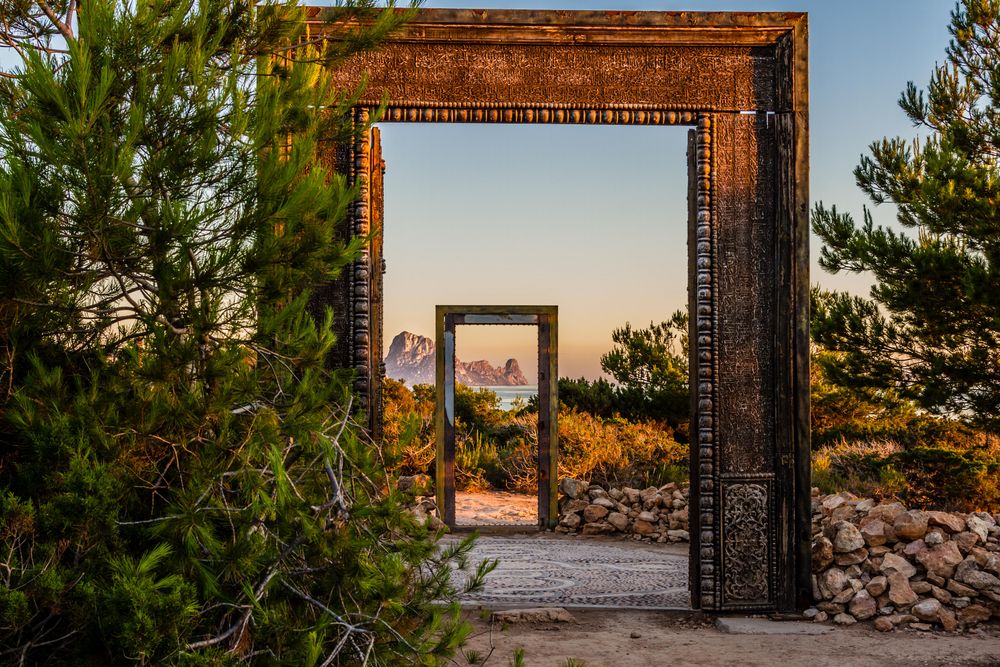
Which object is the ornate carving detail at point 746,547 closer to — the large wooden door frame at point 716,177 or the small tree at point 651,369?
the large wooden door frame at point 716,177

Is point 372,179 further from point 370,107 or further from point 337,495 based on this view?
point 337,495

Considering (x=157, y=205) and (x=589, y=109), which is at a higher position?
(x=589, y=109)

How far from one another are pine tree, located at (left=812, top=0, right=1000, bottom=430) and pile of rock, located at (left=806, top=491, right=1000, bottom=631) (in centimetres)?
259

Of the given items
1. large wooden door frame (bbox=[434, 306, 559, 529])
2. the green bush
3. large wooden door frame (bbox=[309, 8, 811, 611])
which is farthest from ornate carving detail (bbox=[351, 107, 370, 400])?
the green bush

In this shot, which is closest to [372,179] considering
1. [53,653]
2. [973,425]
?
[53,653]

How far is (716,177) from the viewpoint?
17.6 ft

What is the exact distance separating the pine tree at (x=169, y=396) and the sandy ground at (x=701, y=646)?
1.56m

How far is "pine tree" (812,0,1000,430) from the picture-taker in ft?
26.2

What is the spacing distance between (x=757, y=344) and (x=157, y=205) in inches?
137

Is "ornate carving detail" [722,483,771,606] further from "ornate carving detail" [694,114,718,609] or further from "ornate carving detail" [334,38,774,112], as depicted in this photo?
"ornate carving detail" [334,38,774,112]

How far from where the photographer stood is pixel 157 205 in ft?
10.4

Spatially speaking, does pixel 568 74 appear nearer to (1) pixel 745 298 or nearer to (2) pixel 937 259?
(1) pixel 745 298

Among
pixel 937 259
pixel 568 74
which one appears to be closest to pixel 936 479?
pixel 937 259

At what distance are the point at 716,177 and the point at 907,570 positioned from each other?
255cm
